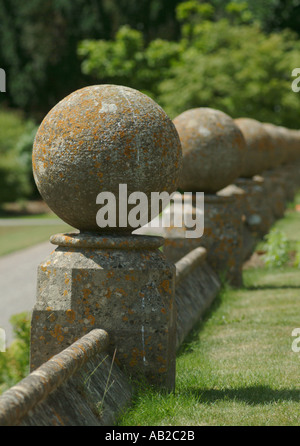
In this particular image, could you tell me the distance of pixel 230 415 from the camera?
3.93 meters

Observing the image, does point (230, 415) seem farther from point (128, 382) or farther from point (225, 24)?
point (225, 24)

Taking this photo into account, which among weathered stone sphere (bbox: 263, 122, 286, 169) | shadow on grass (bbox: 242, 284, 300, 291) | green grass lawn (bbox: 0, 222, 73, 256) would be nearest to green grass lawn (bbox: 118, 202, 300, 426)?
shadow on grass (bbox: 242, 284, 300, 291)

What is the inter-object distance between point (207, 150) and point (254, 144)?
516 cm

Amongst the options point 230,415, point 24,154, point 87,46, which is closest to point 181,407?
point 230,415

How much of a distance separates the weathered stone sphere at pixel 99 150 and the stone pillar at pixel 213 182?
3.61m

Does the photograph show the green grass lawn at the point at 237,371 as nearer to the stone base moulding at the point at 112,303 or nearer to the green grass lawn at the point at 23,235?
the stone base moulding at the point at 112,303

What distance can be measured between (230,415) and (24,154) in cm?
3098

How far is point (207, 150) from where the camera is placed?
834 cm

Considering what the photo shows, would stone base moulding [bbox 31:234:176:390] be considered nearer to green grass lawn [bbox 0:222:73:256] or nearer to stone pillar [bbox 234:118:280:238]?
stone pillar [bbox 234:118:280:238]

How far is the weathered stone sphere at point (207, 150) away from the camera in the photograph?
8305mm

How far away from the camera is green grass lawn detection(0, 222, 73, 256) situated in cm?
1795
